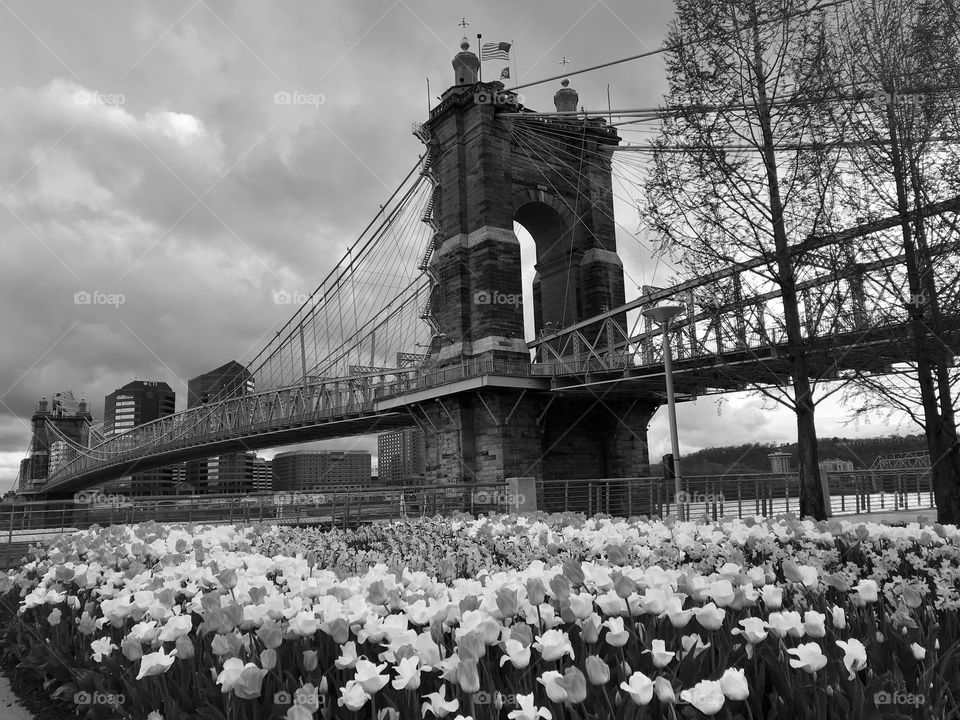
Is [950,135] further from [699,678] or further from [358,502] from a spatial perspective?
[358,502]

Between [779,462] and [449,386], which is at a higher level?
[449,386]

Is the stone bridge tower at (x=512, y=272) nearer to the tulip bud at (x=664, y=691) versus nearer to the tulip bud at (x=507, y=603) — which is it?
the tulip bud at (x=507, y=603)

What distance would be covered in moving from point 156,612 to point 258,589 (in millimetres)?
509

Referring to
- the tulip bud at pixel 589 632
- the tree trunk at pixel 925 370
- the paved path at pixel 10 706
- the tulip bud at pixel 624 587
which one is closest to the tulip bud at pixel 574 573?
the tulip bud at pixel 624 587

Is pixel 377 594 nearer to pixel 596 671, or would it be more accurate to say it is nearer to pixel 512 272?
pixel 596 671

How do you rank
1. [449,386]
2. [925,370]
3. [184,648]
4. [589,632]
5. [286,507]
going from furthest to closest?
[449,386]
[286,507]
[925,370]
[184,648]
[589,632]

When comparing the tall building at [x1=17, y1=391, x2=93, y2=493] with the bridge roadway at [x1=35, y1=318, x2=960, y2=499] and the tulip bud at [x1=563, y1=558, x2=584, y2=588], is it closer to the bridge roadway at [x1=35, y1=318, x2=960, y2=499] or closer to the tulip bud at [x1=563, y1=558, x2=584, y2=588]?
the bridge roadway at [x1=35, y1=318, x2=960, y2=499]

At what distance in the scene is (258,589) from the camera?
3531mm

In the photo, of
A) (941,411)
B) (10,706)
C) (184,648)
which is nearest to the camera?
(184,648)

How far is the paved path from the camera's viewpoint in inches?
177

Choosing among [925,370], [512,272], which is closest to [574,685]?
[925,370]

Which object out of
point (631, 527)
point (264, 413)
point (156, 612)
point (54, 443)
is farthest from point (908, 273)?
point (54, 443)

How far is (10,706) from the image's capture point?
4742 millimetres

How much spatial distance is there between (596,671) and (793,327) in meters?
10.7
